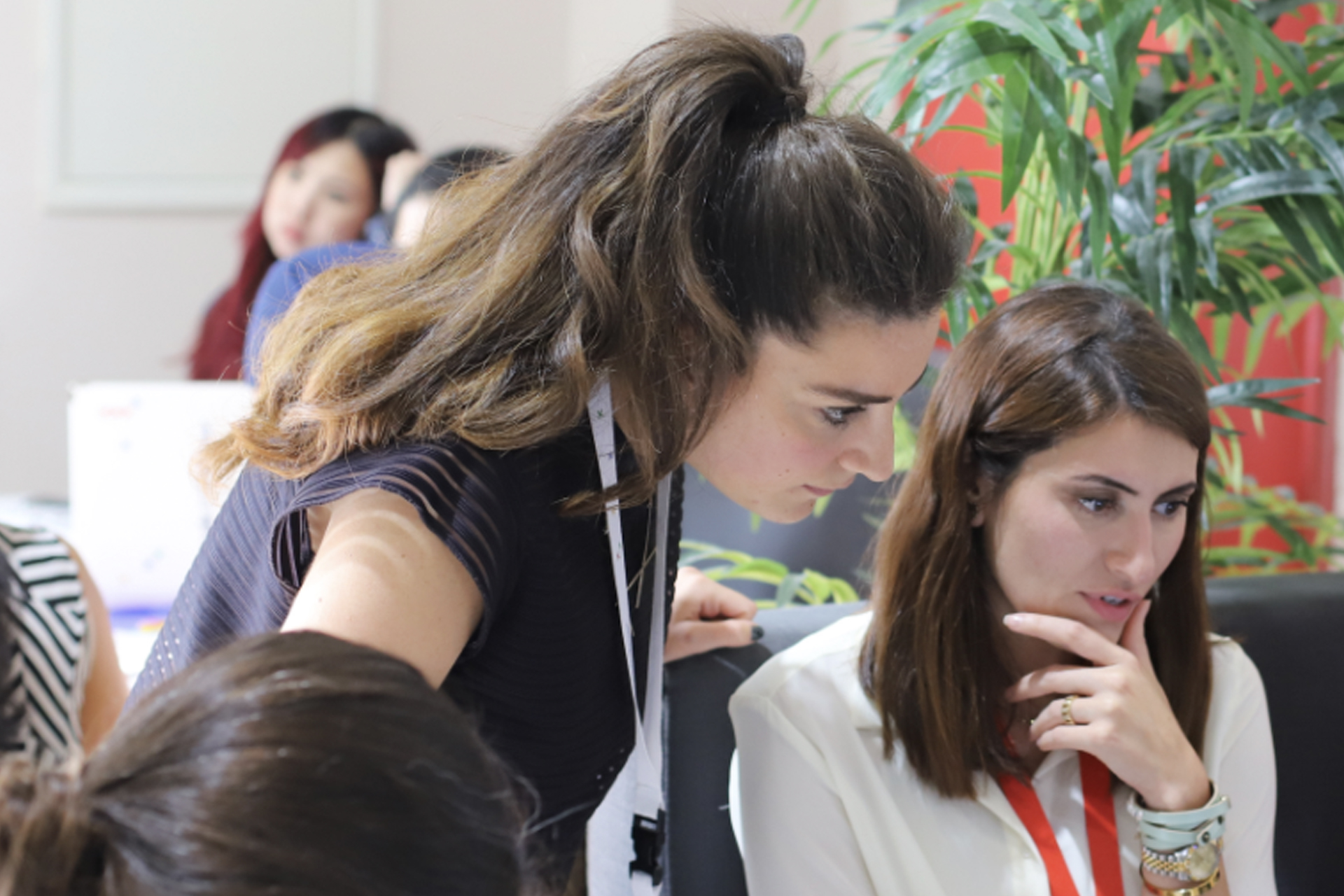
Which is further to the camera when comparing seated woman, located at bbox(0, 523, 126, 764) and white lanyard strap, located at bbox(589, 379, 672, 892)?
white lanyard strap, located at bbox(589, 379, 672, 892)

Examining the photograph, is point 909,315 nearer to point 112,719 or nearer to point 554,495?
point 554,495

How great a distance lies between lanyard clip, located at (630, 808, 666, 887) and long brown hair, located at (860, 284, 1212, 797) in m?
0.28

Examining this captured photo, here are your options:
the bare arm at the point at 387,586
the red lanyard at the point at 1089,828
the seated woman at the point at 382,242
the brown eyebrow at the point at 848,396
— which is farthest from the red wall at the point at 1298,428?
the bare arm at the point at 387,586

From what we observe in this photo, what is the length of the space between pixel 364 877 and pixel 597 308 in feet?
1.76

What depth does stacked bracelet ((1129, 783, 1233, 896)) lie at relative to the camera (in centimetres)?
127

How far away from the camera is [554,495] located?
3.26 feet

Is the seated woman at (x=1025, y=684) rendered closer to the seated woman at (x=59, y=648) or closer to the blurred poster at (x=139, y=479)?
the seated woman at (x=59, y=648)


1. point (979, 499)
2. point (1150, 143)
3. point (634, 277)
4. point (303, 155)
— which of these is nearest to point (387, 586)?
point (634, 277)

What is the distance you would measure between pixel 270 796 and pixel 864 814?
90cm

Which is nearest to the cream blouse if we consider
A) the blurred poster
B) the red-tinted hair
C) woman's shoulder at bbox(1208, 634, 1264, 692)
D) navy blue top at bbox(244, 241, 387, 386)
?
woman's shoulder at bbox(1208, 634, 1264, 692)

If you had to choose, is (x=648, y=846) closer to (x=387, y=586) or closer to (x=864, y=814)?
(x=864, y=814)

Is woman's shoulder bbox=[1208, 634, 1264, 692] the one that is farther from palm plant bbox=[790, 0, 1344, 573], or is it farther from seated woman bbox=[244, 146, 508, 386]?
seated woman bbox=[244, 146, 508, 386]

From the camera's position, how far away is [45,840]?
0.49 metres

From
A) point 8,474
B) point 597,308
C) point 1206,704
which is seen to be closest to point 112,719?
point 597,308
